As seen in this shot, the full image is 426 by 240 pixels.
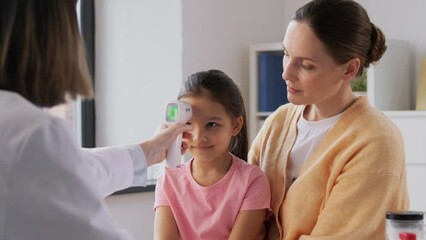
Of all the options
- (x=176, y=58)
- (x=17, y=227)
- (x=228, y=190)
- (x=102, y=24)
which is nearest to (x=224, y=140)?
(x=228, y=190)

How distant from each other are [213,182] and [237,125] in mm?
171

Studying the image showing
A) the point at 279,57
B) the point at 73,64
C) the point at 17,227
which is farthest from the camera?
the point at 279,57

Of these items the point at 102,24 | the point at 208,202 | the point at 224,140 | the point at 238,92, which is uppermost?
the point at 102,24

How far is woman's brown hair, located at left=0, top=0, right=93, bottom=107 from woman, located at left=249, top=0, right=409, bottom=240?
659 millimetres

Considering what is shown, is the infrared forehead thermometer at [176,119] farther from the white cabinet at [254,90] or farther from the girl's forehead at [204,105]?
the white cabinet at [254,90]

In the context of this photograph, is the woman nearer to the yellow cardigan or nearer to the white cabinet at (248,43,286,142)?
the yellow cardigan

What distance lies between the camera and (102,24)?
11.7ft

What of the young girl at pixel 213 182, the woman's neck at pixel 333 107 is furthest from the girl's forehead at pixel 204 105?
the woman's neck at pixel 333 107

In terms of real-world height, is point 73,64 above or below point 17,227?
above

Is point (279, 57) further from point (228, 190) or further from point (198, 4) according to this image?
point (228, 190)

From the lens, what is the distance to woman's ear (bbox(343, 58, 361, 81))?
1.67 metres

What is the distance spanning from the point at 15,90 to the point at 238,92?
33.4 inches

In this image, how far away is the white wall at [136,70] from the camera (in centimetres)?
344

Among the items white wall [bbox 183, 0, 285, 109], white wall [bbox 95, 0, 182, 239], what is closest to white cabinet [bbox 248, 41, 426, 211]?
white wall [bbox 183, 0, 285, 109]
